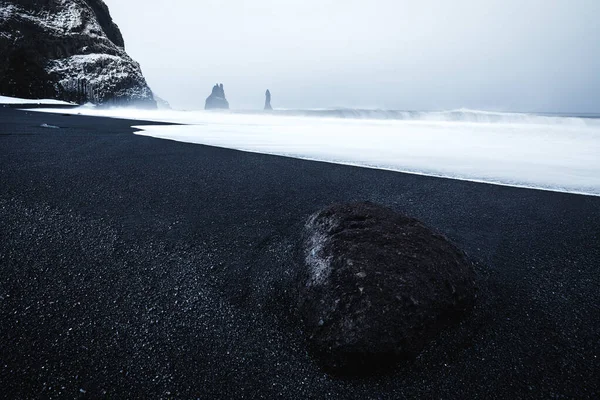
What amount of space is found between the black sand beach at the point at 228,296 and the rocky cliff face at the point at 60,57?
126ft

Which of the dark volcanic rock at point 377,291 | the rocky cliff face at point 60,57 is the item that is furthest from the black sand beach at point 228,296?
the rocky cliff face at point 60,57

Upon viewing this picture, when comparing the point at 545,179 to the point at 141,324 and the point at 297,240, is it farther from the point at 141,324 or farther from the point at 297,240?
the point at 141,324

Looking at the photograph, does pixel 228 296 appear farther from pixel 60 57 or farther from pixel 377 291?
pixel 60 57

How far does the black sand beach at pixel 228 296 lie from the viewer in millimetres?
790

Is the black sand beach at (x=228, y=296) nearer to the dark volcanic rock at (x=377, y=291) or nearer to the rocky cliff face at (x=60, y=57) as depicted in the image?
the dark volcanic rock at (x=377, y=291)

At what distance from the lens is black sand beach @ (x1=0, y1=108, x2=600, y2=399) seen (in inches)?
31.1

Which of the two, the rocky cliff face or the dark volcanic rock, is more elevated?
the rocky cliff face

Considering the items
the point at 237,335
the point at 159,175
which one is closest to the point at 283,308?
the point at 237,335

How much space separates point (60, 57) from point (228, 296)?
142 feet

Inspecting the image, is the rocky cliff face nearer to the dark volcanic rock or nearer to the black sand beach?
the black sand beach

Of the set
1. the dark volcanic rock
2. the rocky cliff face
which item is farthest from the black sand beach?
the rocky cliff face

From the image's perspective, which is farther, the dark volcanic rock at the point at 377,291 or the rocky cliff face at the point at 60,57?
the rocky cliff face at the point at 60,57

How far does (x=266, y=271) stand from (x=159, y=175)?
1.92 meters

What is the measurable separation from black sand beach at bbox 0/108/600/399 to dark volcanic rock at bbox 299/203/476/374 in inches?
2.3
